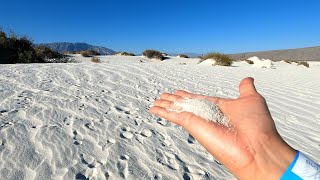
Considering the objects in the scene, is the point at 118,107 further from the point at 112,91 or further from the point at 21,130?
the point at 21,130

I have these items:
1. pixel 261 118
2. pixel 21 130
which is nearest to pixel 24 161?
pixel 21 130

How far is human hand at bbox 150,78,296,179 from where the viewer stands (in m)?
1.67

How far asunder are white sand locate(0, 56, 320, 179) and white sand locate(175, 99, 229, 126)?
52 cm

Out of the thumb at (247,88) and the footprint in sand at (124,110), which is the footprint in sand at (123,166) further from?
the footprint in sand at (124,110)

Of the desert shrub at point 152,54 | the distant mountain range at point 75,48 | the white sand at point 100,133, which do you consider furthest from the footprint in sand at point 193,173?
the desert shrub at point 152,54

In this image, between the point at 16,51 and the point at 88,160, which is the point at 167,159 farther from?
the point at 16,51

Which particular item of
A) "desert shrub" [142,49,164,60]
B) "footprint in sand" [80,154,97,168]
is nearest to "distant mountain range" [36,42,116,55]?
"desert shrub" [142,49,164,60]

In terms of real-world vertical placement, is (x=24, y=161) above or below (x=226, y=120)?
below

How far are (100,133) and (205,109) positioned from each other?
4.15 ft

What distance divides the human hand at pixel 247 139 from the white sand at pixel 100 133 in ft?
1.95

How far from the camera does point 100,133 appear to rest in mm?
3092

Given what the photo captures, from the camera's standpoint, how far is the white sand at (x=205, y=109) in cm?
210

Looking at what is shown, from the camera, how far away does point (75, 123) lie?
3.28m

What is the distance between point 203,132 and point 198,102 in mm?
444
